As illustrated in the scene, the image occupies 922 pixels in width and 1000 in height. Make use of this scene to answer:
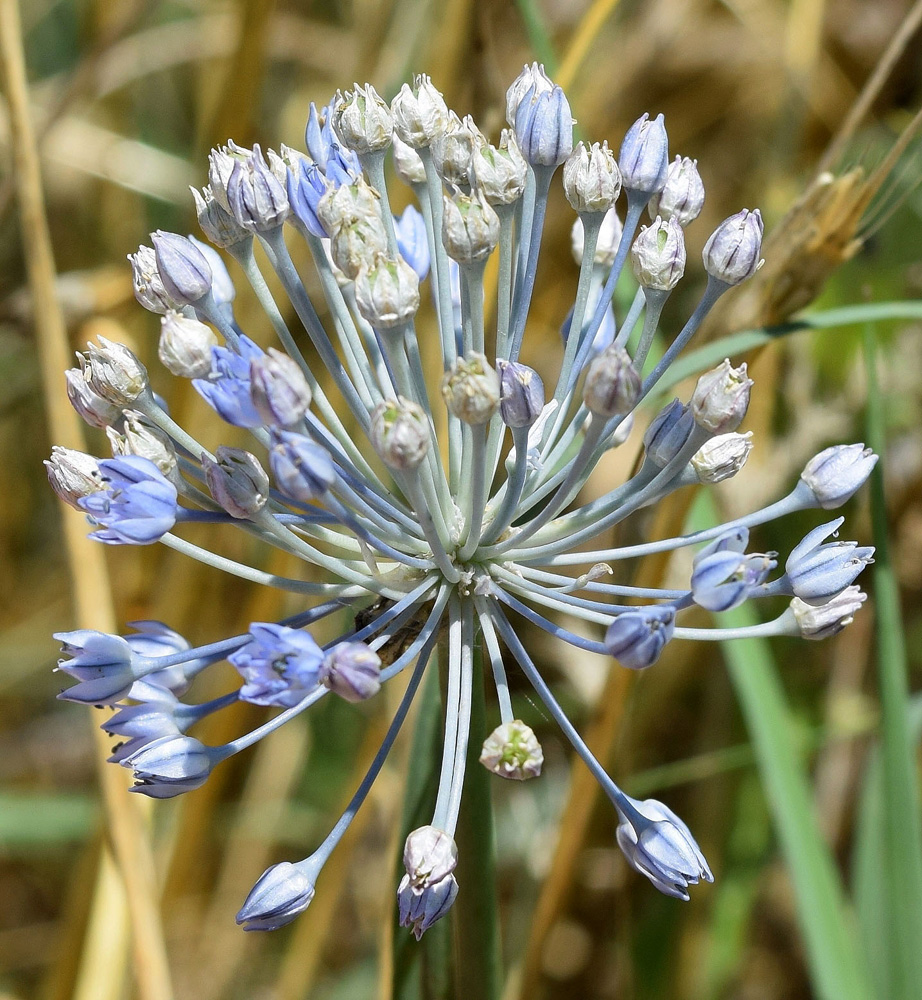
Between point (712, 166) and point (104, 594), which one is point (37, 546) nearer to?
point (104, 594)

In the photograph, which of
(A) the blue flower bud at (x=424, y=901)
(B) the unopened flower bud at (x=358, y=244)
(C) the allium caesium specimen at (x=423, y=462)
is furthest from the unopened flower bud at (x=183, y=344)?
(A) the blue flower bud at (x=424, y=901)

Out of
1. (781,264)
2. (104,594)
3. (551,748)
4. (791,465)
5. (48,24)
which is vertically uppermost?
(48,24)

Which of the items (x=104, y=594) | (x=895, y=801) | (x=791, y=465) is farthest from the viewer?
(x=791, y=465)

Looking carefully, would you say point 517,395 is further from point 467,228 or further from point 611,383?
point 467,228

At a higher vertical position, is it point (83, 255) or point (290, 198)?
point (83, 255)

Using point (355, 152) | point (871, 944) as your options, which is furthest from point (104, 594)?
point (871, 944)
